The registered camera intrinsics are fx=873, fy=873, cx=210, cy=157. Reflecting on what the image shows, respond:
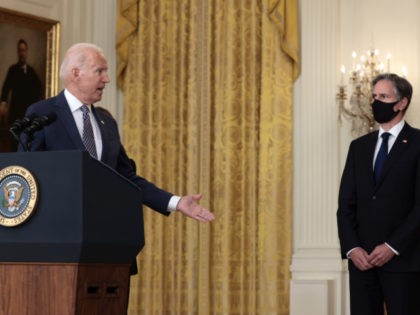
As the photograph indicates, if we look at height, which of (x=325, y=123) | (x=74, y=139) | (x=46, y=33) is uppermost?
(x=46, y=33)

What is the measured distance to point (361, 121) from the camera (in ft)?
25.5

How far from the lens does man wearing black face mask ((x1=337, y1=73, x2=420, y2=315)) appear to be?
5.14 m

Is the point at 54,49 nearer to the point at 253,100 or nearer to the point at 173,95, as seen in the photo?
the point at 173,95

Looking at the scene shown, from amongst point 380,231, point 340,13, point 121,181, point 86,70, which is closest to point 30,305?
point 121,181

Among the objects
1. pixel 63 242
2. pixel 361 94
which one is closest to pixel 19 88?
pixel 361 94

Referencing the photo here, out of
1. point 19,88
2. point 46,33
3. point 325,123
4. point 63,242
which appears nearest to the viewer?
point 63,242

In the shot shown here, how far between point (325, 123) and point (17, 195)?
5.24 meters

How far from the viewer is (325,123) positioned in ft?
26.4

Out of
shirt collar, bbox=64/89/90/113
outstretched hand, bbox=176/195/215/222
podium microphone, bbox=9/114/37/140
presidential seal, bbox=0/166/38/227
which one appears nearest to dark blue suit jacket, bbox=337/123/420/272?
Result: outstretched hand, bbox=176/195/215/222

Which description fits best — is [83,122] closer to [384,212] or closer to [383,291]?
[384,212]

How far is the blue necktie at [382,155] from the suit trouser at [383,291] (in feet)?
1.94

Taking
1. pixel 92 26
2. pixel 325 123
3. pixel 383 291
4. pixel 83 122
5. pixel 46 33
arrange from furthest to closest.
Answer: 1. pixel 92 26
2. pixel 46 33
3. pixel 325 123
4. pixel 383 291
5. pixel 83 122

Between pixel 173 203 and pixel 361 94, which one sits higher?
pixel 361 94

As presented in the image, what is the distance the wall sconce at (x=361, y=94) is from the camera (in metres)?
7.67
